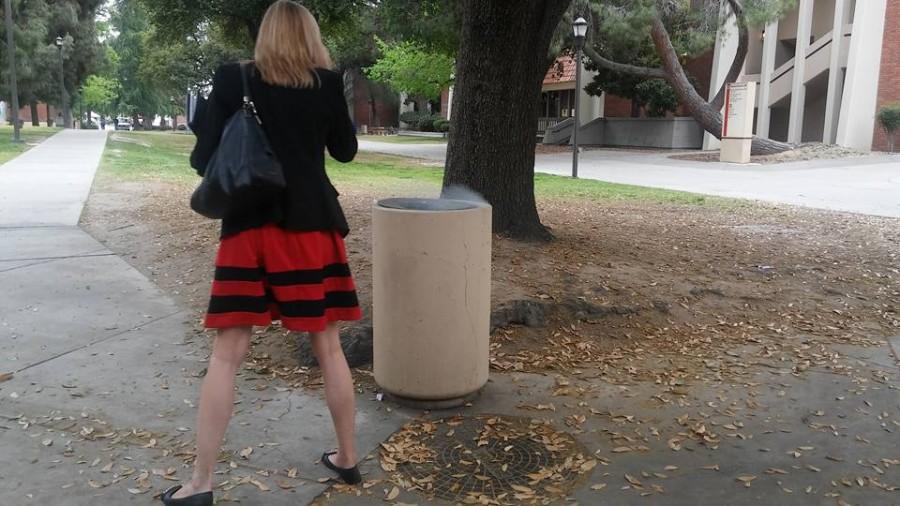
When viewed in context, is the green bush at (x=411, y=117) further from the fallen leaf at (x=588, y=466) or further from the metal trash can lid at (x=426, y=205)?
the fallen leaf at (x=588, y=466)

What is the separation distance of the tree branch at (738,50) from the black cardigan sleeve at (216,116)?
76.8ft

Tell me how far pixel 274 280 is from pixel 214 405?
21.1 inches

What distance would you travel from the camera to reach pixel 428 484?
10.4 ft

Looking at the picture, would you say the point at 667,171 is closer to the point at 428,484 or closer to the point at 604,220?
the point at 604,220

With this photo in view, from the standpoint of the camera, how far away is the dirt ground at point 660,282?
493cm

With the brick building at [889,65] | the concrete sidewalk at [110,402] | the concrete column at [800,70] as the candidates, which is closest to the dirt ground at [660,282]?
the concrete sidewalk at [110,402]

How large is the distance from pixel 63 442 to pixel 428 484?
173 centimetres

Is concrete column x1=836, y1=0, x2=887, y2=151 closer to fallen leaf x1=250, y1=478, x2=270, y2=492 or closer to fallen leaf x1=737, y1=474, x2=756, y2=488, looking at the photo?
fallen leaf x1=737, y1=474, x2=756, y2=488

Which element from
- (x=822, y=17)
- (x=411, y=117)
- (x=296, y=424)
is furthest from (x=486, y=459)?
(x=411, y=117)

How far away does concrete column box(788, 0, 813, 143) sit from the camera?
28.0 m

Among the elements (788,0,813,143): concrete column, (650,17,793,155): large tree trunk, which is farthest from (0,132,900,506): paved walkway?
(788,0,813,143): concrete column

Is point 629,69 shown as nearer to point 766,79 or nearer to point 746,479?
point 766,79

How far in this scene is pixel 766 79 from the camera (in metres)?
30.5

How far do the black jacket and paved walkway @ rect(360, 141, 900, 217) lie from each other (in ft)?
36.9
